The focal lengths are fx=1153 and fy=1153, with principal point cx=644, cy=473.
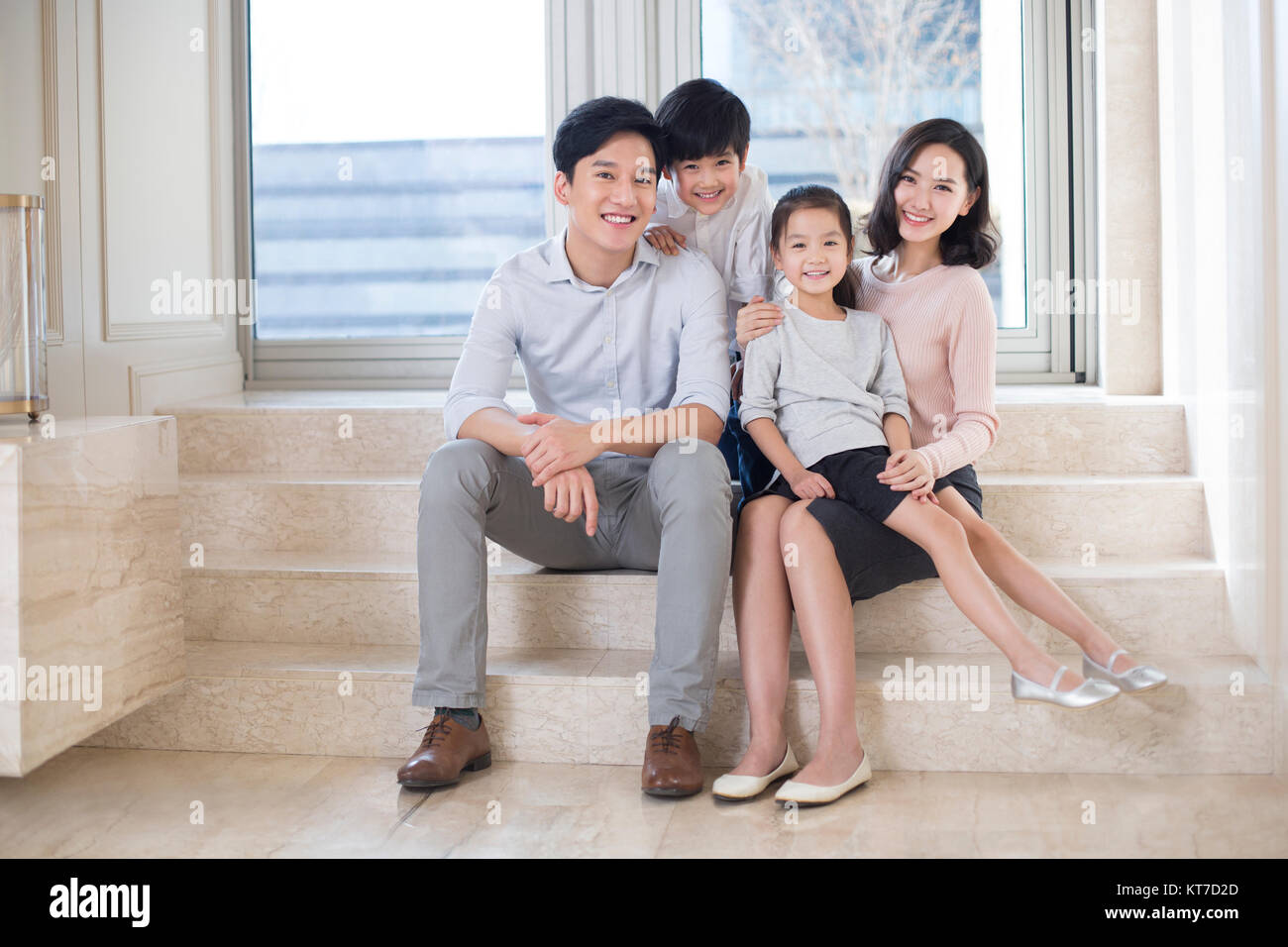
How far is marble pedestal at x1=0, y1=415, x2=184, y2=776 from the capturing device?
1596 millimetres

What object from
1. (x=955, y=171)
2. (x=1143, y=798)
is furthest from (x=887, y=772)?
(x=955, y=171)

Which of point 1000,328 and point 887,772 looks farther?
point 1000,328

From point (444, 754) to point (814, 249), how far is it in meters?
1.01

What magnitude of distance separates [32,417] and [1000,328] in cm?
253

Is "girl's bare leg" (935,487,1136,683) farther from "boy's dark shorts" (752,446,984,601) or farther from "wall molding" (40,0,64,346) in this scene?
"wall molding" (40,0,64,346)

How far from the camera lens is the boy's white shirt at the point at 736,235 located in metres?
2.18

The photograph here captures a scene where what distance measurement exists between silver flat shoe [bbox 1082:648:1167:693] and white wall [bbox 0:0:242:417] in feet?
7.11

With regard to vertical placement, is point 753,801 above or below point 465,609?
below

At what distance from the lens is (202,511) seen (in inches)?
97.0
